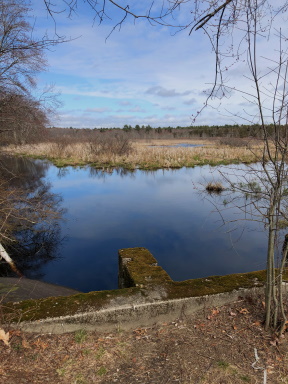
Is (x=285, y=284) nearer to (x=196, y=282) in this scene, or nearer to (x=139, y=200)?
(x=196, y=282)

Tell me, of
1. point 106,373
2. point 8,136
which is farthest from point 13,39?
point 106,373

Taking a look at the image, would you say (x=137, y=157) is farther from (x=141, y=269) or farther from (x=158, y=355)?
(x=158, y=355)

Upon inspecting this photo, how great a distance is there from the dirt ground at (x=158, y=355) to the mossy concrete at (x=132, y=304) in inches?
4.5

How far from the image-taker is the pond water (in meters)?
7.49

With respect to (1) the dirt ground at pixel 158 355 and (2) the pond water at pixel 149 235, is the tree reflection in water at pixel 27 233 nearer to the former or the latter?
(2) the pond water at pixel 149 235

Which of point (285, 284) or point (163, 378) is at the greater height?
point (285, 284)

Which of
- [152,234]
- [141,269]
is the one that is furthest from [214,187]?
[141,269]

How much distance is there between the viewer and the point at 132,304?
133 inches

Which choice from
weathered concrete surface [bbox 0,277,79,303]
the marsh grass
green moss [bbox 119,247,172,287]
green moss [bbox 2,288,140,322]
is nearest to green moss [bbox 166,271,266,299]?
green moss [bbox 119,247,172,287]

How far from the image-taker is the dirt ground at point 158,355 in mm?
2547

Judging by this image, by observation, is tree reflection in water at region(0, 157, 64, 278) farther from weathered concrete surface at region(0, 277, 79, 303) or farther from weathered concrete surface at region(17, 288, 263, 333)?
weathered concrete surface at region(17, 288, 263, 333)

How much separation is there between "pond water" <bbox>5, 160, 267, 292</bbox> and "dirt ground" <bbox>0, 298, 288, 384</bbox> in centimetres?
120

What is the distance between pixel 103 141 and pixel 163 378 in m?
26.9

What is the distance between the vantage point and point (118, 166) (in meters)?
24.8
